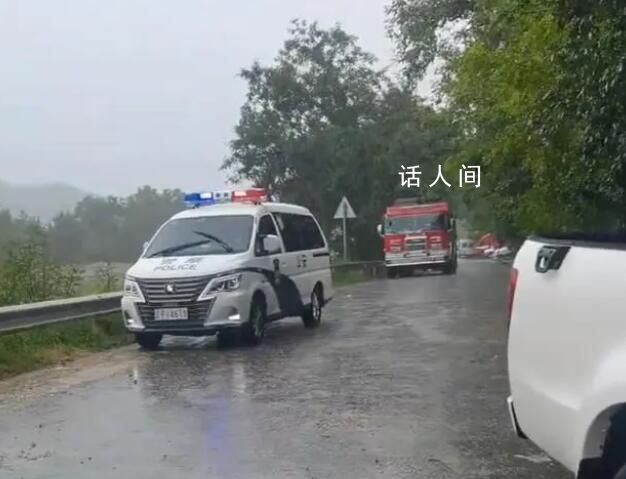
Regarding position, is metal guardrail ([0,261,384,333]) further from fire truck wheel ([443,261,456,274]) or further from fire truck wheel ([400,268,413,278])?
fire truck wheel ([443,261,456,274])

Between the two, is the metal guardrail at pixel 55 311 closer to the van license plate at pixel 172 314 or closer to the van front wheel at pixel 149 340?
the van front wheel at pixel 149 340

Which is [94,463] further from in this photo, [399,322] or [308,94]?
[308,94]

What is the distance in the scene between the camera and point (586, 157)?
11531mm

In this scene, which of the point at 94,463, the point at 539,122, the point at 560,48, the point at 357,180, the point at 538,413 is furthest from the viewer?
the point at 357,180

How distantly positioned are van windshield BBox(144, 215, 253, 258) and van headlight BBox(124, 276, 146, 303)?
64 centimetres

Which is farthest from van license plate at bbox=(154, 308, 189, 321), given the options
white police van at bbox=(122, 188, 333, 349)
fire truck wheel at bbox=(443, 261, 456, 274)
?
fire truck wheel at bbox=(443, 261, 456, 274)

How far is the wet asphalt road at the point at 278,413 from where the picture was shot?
6.88m

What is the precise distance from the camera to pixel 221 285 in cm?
1320

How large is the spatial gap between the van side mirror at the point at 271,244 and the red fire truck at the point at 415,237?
78.6ft

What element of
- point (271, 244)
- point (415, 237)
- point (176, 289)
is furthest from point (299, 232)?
point (415, 237)

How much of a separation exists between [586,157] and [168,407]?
5543mm

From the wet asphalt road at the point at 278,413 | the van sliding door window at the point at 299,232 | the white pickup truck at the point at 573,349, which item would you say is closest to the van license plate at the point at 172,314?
the wet asphalt road at the point at 278,413

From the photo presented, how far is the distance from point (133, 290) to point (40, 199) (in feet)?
46.8

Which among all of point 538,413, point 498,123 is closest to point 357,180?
point 498,123
